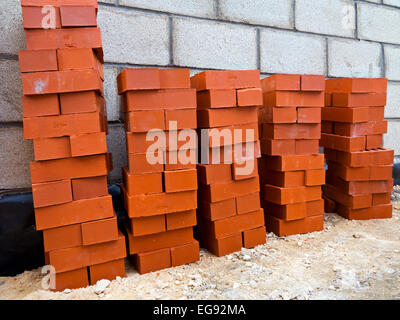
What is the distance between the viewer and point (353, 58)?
4.63 metres

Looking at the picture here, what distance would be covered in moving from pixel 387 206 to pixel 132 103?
3.02 metres

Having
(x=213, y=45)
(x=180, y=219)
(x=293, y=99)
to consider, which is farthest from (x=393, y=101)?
(x=180, y=219)

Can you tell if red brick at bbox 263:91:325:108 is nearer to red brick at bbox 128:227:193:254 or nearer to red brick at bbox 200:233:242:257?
red brick at bbox 200:233:242:257

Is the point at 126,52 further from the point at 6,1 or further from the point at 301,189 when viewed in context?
the point at 301,189

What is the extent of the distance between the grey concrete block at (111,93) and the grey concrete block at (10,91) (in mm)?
735

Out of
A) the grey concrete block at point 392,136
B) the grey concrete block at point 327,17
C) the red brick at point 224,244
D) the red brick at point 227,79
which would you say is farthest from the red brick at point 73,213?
the grey concrete block at point 392,136

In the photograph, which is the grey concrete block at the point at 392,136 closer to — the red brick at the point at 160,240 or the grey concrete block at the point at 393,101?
the grey concrete block at the point at 393,101

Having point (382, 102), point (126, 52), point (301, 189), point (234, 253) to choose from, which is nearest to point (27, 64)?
point (126, 52)

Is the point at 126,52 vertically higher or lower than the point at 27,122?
higher

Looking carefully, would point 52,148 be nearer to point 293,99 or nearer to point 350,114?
point 293,99

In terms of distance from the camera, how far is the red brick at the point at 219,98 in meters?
2.62

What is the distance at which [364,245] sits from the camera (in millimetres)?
3021

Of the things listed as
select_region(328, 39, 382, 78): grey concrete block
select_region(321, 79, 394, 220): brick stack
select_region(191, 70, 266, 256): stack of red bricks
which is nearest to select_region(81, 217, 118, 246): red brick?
select_region(191, 70, 266, 256): stack of red bricks

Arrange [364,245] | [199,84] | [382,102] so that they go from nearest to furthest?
[199,84] < [364,245] < [382,102]
